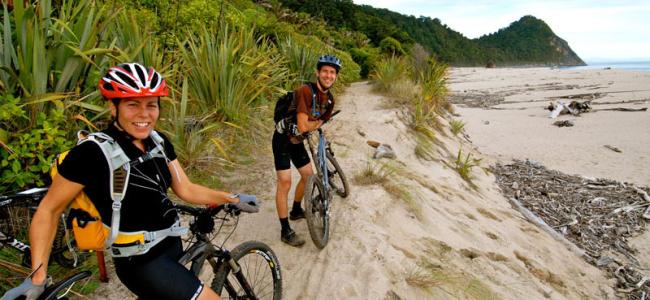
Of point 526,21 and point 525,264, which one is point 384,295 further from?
point 526,21

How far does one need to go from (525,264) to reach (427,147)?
379 centimetres

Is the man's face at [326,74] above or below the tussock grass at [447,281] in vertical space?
above

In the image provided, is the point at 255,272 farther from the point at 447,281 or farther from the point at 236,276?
the point at 447,281

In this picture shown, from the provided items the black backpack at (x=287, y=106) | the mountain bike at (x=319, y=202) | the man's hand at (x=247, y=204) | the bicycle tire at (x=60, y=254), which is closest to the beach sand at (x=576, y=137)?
the mountain bike at (x=319, y=202)

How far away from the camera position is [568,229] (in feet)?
20.2

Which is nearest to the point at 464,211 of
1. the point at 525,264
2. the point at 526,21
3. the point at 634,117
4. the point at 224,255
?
the point at 525,264

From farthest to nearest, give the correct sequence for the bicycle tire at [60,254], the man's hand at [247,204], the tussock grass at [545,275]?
the tussock grass at [545,275], the bicycle tire at [60,254], the man's hand at [247,204]

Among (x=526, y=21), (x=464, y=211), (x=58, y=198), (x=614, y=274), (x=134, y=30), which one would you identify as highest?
(x=526, y=21)

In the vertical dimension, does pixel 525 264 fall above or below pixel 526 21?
below

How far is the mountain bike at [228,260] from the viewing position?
2051mm

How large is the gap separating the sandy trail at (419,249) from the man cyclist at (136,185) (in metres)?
1.39

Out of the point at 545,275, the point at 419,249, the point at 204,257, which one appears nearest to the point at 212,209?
the point at 204,257

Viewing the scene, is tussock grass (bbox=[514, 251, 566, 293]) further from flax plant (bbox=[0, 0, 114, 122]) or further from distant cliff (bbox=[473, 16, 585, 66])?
distant cliff (bbox=[473, 16, 585, 66])

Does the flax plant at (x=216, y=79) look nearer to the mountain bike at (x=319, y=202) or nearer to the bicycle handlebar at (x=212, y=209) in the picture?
the mountain bike at (x=319, y=202)
